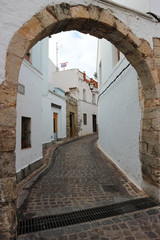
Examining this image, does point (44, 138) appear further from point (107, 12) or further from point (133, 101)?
point (107, 12)

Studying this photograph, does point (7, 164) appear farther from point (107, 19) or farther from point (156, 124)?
point (107, 19)

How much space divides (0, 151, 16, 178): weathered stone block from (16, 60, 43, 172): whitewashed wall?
2163mm

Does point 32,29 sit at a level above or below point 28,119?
above

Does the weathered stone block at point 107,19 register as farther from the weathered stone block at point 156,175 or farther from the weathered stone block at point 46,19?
the weathered stone block at point 156,175

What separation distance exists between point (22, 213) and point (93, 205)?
1.20m

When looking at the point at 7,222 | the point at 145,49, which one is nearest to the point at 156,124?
the point at 145,49

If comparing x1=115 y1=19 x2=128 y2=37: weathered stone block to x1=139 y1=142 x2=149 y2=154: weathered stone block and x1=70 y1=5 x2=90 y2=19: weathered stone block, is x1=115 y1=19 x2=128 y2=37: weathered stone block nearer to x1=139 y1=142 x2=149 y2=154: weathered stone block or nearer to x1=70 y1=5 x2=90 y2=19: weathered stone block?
x1=70 y1=5 x2=90 y2=19: weathered stone block

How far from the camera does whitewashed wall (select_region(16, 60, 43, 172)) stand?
13.7 ft

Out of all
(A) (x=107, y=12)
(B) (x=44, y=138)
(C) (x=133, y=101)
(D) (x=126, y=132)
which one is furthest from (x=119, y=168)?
(B) (x=44, y=138)

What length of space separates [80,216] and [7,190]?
1.23 m

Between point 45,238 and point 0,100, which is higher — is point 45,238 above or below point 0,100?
Answer: below

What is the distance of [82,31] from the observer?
2.88 meters

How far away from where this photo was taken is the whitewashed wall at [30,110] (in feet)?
13.7

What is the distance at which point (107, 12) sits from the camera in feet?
8.64
